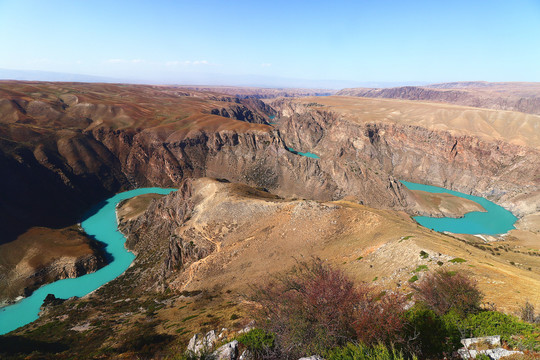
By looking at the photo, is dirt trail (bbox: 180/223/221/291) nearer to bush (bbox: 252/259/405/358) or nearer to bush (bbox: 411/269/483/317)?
bush (bbox: 252/259/405/358)

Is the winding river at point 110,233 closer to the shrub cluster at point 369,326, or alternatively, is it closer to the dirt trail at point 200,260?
the dirt trail at point 200,260

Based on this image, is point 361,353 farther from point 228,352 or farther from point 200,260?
point 200,260

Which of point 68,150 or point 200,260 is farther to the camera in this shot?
point 68,150

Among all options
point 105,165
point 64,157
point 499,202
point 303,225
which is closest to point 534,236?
point 499,202

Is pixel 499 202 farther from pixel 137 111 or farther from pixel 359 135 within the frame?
pixel 137 111

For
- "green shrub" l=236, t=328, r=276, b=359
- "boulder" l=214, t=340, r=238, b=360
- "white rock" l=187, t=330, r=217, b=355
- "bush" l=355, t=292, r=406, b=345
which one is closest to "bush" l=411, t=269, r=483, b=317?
"bush" l=355, t=292, r=406, b=345

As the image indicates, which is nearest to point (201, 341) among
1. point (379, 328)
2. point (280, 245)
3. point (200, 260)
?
point (379, 328)
